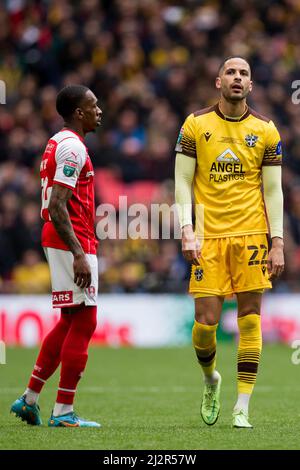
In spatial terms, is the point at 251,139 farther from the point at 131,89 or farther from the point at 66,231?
the point at 131,89

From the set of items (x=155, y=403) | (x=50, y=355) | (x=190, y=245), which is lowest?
(x=155, y=403)

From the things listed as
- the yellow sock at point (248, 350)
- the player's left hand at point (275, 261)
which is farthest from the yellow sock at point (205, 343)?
the player's left hand at point (275, 261)

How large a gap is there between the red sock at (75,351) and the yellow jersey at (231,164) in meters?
0.99

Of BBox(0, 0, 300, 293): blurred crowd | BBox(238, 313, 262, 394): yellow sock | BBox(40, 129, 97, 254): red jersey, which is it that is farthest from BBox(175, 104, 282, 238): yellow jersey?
BBox(0, 0, 300, 293): blurred crowd

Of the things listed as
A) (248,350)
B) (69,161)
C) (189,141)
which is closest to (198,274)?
(248,350)

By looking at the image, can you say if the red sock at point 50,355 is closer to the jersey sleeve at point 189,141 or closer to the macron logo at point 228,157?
the jersey sleeve at point 189,141

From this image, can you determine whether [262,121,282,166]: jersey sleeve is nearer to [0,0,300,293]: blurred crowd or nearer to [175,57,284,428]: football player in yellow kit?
[175,57,284,428]: football player in yellow kit

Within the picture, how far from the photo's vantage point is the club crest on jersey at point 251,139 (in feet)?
25.3

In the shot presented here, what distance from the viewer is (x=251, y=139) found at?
7727 millimetres

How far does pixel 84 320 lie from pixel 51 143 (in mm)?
1207

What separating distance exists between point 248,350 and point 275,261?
0.64 meters

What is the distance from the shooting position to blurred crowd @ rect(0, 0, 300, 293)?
17.6 m

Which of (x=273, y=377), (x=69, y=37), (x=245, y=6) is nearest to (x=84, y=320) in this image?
(x=273, y=377)

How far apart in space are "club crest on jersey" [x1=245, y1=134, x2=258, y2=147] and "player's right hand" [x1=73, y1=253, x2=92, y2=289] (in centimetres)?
137
